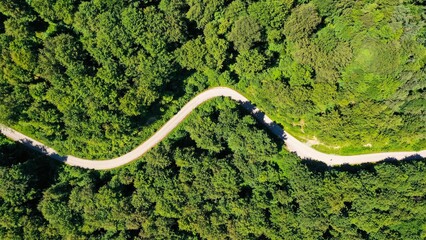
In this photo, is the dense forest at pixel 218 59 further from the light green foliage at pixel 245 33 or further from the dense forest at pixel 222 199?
the dense forest at pixel 222 199

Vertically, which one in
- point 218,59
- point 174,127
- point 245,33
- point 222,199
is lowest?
point 222,199

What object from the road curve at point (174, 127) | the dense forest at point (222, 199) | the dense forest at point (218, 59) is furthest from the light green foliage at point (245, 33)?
the dense forest at point (222, 199)

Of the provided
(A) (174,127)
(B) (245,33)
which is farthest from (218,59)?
(A) (174,127)

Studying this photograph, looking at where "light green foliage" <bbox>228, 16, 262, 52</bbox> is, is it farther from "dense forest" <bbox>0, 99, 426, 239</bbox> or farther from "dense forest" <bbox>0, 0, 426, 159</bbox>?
"dense forest" <bbox>0, 99, 426, 239</bbox>

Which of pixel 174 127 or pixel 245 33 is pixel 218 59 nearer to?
pixel 245 33

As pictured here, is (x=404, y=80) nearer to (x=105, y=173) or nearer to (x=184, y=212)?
(x=184, y=212)

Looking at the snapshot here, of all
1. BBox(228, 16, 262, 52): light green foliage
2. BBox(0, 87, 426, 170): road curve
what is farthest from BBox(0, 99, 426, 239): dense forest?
BBox(228, 16, 262, 52): light green foliage

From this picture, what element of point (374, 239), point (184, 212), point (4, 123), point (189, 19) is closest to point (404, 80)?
point (374, 239)
